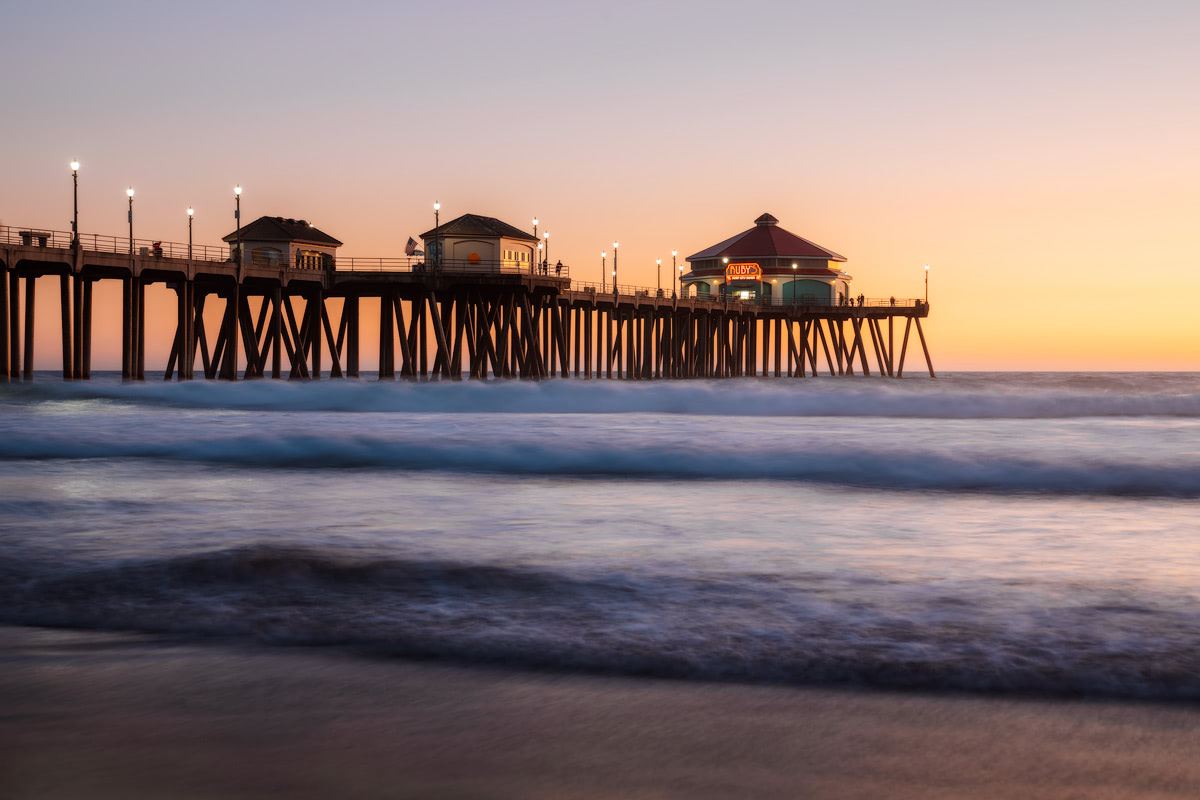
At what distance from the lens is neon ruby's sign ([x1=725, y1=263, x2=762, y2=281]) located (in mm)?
75938

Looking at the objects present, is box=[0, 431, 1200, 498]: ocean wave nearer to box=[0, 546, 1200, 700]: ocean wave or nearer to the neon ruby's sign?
box=[0, 546, 1200, 700]: ocean wave

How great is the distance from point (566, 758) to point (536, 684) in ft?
2.42

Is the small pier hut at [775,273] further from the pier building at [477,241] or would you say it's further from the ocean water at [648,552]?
the ocean water at [648,552]

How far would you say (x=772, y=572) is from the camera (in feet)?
17.9

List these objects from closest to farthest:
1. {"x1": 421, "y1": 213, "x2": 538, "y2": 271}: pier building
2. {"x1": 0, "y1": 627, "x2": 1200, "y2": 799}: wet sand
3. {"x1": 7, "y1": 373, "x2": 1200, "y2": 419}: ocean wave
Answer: {"x1": 0, "y1": 627, "x2": 1200, "y2": 799}: wet sand → {"x1": 7, "y1": 373, "x2": 1200, "y2": 419}: ocean wave → {"x1": 421, "y1": 213, "x2": 538, "y2": 271}: pier building

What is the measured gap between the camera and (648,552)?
20.0 feet

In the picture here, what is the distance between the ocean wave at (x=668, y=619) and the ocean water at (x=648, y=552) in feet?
0.06

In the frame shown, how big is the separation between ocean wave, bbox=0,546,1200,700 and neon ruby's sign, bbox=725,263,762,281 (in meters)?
71.8

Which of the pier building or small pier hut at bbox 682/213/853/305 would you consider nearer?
the pier building

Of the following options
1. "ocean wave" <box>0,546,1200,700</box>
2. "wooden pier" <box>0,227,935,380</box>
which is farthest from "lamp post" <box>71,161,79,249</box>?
"ocean wave" <box>0,546,1200,700</box>

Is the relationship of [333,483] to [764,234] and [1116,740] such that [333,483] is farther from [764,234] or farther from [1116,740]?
[764,234]

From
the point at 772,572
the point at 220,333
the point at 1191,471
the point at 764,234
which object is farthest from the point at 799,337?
the point at 772,572

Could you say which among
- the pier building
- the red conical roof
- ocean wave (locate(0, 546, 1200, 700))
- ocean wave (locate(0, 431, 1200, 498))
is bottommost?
ocean wave (locate(0, 546, 1200, 700))

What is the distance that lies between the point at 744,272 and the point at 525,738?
244 feet
